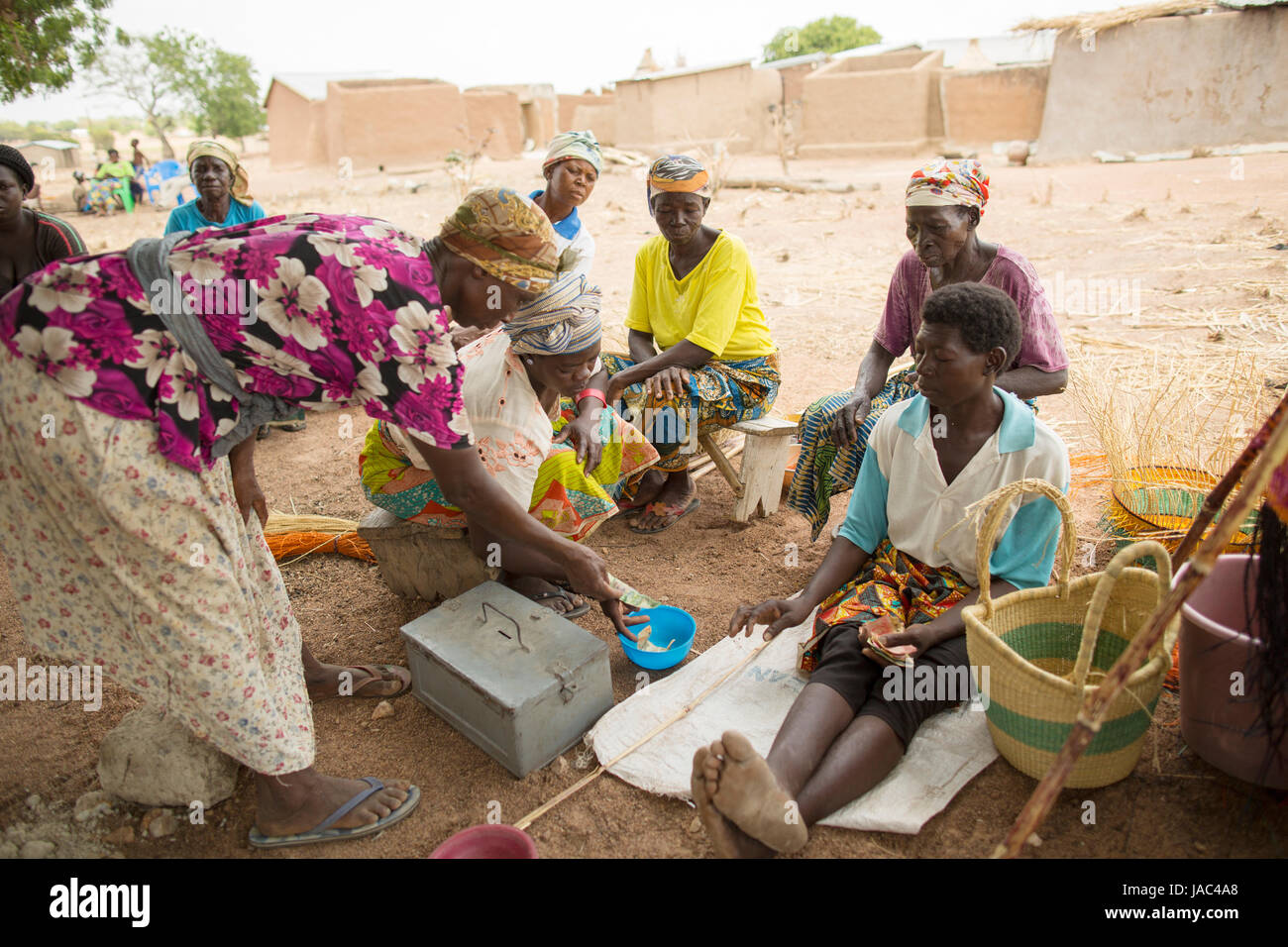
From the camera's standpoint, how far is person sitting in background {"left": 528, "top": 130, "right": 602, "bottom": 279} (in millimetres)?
4176

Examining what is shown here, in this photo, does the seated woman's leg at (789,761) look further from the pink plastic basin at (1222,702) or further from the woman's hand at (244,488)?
the woman's hand at (244,488)

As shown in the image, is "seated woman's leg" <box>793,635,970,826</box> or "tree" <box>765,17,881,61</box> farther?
"tree" <box>765,17,881,61</box>

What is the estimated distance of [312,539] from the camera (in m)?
3.65

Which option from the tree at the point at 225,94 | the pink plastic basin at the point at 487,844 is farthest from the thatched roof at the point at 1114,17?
the tree at the point at 225,94

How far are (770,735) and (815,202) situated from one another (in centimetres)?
1131

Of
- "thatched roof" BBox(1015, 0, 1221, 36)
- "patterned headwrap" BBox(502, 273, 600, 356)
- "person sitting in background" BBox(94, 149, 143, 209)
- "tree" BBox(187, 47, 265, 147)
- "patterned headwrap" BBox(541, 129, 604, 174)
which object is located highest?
"tree" BBox(187, 47, 265, 147)

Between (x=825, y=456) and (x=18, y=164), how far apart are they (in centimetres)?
351

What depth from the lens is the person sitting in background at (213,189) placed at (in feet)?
15.7

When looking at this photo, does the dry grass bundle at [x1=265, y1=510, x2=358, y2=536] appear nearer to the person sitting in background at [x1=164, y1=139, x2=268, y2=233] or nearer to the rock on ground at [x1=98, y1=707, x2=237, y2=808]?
the rock on ground at [x1=98, y1=707, x2=237, y2=808]

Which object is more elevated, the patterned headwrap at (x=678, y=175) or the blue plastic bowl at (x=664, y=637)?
the patterned headwrap at (x=678, y=175)

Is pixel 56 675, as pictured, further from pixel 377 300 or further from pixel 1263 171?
pixel 1263 171

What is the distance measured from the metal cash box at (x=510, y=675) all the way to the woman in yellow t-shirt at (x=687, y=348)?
4.49 ft

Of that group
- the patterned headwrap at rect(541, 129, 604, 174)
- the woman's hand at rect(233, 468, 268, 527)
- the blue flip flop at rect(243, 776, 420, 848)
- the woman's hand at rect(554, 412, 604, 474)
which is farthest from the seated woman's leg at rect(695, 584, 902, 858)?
the patterned headwrap at rect(541, 129, 604, 174)

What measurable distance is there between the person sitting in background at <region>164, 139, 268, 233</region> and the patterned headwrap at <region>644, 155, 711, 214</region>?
275cm
